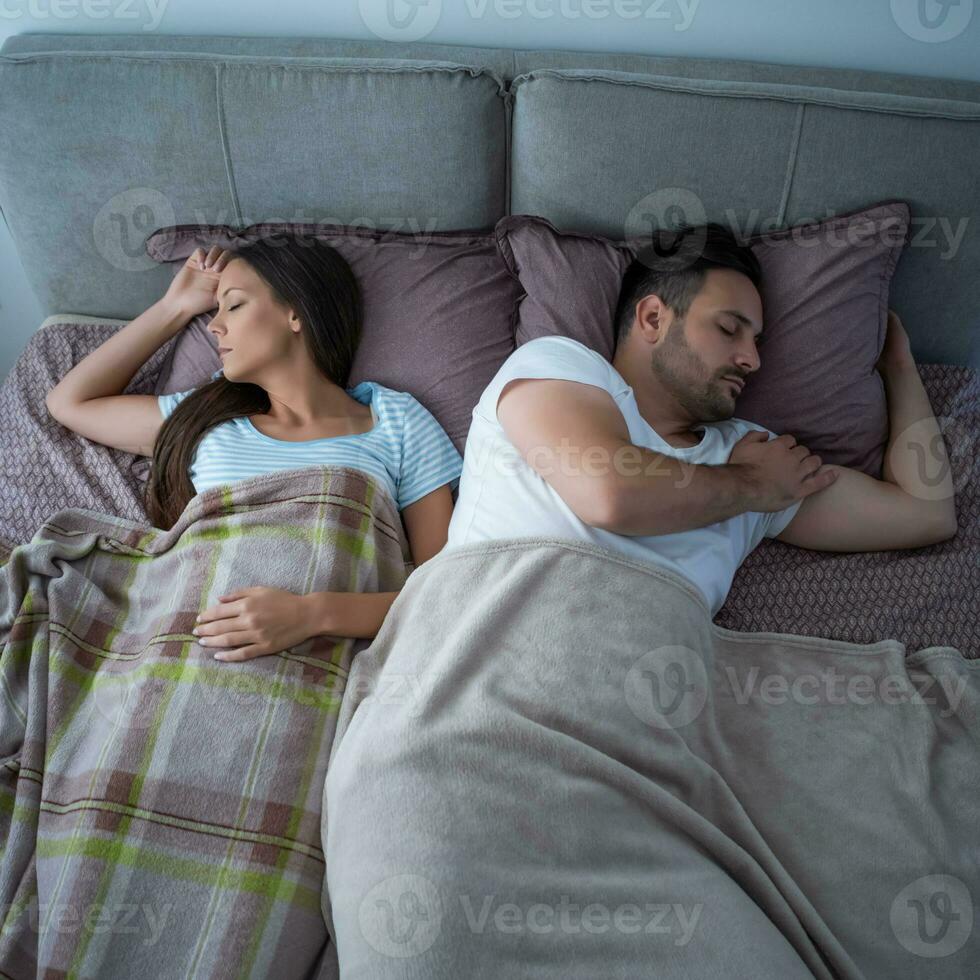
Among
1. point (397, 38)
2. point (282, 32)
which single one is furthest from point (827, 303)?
point (282, 32)

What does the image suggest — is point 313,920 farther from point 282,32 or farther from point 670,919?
point 282,32

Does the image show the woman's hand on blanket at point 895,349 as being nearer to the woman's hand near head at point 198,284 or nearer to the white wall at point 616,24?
the white wall at point 616,24

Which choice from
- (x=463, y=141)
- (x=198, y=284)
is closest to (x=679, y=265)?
(x=463, y=141)

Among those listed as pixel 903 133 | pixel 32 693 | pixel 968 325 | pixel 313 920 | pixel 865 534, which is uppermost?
pixel 903 133

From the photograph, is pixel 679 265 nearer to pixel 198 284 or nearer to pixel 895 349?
pixel 895 349

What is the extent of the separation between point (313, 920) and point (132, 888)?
22 cm

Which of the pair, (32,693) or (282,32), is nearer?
(32,693)

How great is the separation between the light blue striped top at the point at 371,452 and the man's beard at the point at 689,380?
1.31 ft

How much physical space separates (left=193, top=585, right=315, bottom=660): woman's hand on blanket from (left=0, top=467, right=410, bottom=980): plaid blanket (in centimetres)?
2

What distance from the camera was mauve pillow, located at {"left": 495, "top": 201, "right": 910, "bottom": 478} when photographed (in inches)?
58.1

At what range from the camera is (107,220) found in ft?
5.30

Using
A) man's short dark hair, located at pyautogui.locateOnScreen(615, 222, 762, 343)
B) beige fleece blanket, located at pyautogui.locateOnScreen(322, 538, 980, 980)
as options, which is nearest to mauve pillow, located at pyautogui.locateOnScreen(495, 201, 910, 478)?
man's short dark hair, located at pyautogui.locateOnScreen(615, 222, 762, 343)

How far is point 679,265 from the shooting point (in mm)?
1461

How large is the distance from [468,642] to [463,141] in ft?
3.21
